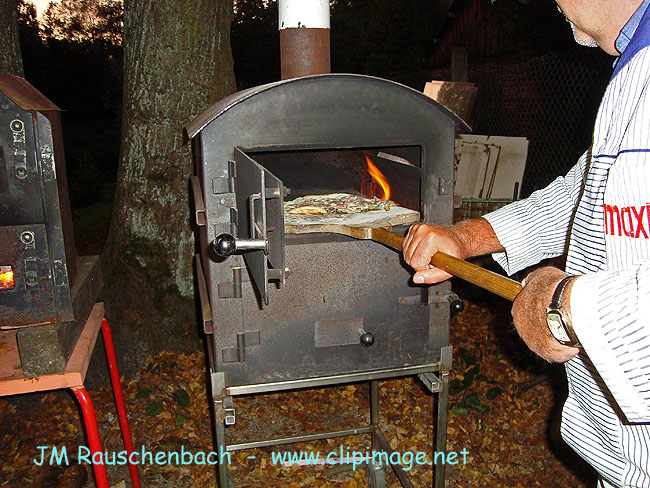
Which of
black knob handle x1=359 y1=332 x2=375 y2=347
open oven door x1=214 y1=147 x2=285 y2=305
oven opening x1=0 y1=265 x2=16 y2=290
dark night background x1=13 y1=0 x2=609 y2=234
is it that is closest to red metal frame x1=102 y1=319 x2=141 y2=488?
oven opening x1=0 y1=265 x2=16 y2=290

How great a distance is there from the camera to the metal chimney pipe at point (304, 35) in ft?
9.14

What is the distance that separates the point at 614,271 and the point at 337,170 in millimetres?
2528

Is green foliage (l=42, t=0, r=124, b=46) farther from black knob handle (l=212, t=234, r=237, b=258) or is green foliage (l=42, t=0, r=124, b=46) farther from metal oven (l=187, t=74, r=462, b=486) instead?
black knob handle (l=212, t=234, r=237, b=258)

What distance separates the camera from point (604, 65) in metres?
5.47

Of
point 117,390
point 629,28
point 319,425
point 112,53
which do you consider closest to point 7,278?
point 117,390

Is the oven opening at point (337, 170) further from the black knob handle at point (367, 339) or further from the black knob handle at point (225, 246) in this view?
the black knob handle at point (225, 246)

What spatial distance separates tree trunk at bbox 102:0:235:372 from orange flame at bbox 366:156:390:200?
155 centimetres

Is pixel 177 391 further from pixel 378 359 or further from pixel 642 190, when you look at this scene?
pixel 642 190

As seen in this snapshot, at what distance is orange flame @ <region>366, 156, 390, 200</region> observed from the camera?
3.11 m

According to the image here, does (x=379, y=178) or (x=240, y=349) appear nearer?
(x=240, y=349)

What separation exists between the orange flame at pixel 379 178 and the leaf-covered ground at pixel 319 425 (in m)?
1.82

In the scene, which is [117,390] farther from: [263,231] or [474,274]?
[474,274]

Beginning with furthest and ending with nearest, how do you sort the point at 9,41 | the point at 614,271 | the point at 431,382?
the point at 9,41
the point at 431,382
the point at 614,271

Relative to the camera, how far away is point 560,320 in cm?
116
